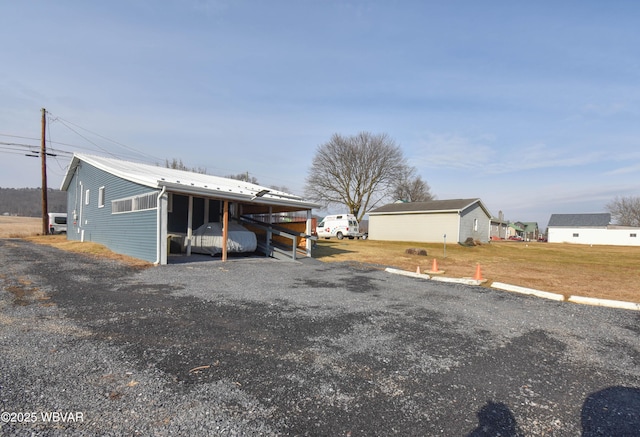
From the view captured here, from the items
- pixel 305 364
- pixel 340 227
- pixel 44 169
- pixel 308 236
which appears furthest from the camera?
pixel 340 227

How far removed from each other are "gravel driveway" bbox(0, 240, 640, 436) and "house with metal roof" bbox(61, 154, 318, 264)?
436cm

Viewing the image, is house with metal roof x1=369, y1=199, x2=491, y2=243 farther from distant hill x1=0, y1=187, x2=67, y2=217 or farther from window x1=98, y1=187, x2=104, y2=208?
distant hill x1=0, y1=187, x2=67, y2=217

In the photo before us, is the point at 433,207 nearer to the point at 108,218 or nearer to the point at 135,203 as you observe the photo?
the point at 135,203

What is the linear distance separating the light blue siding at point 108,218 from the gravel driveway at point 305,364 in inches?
172

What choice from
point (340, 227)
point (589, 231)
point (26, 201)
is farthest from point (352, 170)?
point (26, 201)

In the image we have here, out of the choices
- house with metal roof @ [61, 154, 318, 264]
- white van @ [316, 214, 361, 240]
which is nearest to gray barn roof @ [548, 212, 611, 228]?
white van @ [316, 214, 361, 240]

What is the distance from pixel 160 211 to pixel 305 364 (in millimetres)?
8699

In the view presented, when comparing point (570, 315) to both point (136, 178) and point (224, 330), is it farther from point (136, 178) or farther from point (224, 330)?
point (136, 178)

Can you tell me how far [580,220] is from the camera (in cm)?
5028

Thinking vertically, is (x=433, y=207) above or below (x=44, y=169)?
below

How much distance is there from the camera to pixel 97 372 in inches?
133

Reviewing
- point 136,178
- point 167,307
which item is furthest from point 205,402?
point 136,178

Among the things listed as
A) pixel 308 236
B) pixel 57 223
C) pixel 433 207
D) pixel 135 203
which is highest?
pixel 433 207

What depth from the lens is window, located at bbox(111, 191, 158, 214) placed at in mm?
11259
